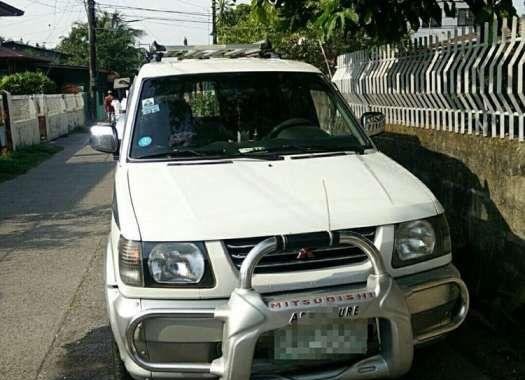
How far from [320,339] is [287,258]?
398mm

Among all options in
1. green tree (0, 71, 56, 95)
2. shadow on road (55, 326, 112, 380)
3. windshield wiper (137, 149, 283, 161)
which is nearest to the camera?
shadow on road (55, 326, 112, 380)

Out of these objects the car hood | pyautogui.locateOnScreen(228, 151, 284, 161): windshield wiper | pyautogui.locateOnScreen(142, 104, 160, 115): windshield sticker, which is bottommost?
the car hood

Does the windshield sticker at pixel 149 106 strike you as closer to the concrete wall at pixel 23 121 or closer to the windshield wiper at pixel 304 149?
the windshield wiper at pixel 304 149

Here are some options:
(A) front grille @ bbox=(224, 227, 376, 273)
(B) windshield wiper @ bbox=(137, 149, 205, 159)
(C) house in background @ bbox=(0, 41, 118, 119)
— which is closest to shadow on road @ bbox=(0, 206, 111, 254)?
(B) windshield wiper @ bbox=(137, 149, 205, 159)

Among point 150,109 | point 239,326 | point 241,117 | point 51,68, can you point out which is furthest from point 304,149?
point 51,68

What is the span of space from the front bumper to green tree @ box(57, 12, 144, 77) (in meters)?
53.5

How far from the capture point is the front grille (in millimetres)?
3004

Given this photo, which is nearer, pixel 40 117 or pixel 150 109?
pixel 150 109

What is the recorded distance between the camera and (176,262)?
3.02m

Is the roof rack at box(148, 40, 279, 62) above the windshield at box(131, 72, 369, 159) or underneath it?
above

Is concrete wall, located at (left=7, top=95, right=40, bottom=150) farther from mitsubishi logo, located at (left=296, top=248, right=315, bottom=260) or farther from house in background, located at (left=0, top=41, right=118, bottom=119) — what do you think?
mitsubishi logo, located at (left=296, top=248, right=315, bottom=260)

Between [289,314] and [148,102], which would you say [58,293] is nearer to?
[148,102]

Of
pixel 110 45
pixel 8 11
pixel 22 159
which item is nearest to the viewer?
pixel 22 159

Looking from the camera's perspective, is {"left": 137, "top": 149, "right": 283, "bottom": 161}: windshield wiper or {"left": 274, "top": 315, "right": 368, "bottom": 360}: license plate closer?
{"left": 274, "top": 315, "right": 368, "bottom": 360}: license plate
